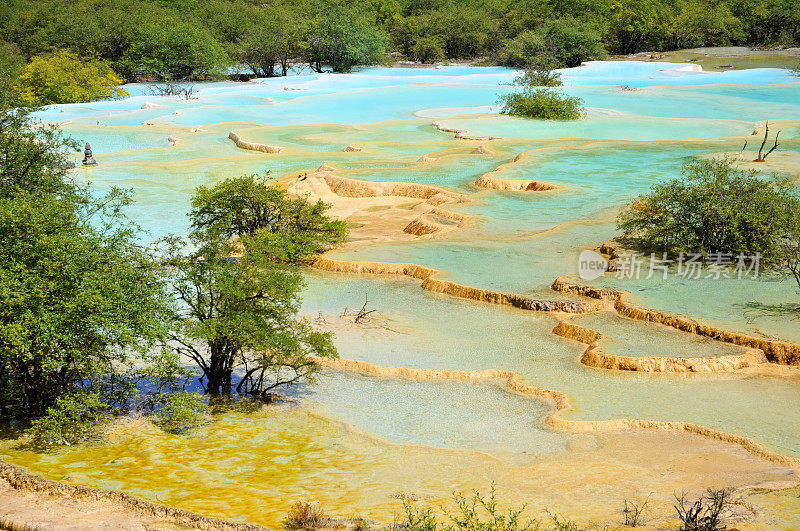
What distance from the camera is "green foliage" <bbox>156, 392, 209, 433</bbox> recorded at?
8406 millimetres

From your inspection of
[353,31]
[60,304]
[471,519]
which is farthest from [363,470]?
[353,31]

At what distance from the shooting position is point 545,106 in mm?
29203

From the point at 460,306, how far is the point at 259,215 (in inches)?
196

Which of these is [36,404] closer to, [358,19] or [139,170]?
[139,170]

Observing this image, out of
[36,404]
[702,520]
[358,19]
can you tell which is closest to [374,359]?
[36,404]

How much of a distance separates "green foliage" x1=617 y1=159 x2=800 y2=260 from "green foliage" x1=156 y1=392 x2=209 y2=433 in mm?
8298

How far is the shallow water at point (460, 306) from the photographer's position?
815 centimetres

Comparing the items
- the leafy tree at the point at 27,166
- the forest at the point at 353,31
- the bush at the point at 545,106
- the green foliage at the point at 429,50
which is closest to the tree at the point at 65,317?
the leafy tree at the point at 27,166

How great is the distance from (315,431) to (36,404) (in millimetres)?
2802

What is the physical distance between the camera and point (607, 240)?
1483cm

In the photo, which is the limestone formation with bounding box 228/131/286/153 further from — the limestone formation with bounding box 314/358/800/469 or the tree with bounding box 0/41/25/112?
the limestone formation with bounding box 314/358/800/469

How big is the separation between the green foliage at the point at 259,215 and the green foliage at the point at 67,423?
270 inches

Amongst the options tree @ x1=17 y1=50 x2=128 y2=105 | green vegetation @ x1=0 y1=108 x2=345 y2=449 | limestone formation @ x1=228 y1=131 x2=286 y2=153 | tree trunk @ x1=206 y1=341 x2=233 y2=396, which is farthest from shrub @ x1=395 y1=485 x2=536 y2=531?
tree @ x1=17 y1=50 x2=128 y2=105

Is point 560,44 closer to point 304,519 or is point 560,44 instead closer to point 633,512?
point 633,512
